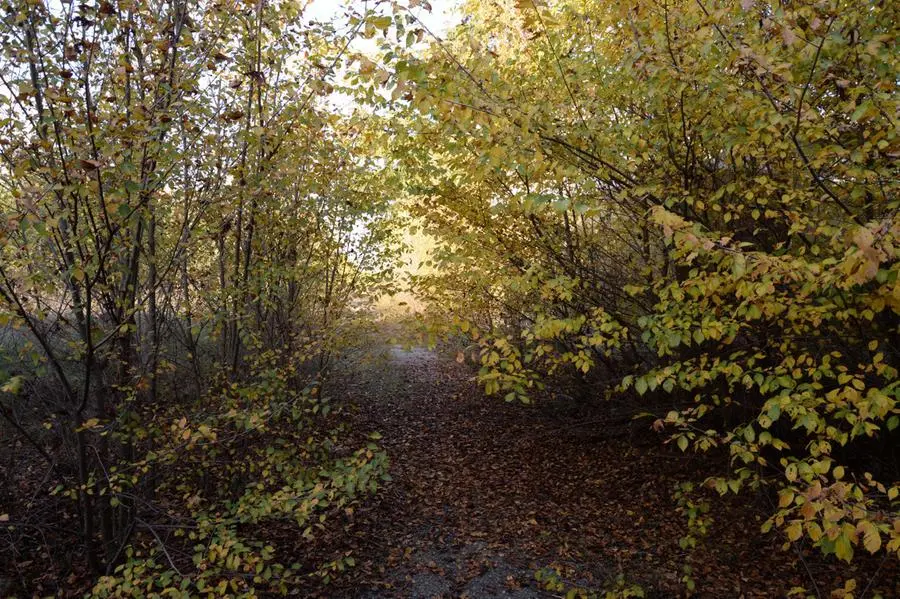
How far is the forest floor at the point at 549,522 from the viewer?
5.22 m

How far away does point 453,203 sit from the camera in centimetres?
698

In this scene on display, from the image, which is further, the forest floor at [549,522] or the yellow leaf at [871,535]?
the forest floor at [549,522]

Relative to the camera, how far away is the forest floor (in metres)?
5.22

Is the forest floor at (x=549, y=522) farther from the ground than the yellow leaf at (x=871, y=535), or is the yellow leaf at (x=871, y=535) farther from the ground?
the yellow leaf at (x=871, y=535)

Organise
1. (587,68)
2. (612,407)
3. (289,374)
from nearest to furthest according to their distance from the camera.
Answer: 1. (587,68)
2. (289,374)
3. (612,407)

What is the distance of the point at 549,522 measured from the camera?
21.7ft

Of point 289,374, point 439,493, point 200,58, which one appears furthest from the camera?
point 439,493

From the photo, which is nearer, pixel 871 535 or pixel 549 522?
pixel 871 535

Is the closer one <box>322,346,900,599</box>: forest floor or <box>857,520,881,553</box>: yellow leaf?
<box>857,520,881,553</box>: yellow leaf

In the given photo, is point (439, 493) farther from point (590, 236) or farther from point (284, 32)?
point (284, 32)

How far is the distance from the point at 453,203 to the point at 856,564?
5.73m

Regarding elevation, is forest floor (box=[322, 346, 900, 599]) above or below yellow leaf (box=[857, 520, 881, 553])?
below

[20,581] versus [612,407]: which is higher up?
[612,407]

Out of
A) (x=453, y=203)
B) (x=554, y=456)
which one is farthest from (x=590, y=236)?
(x=554, y=456)
